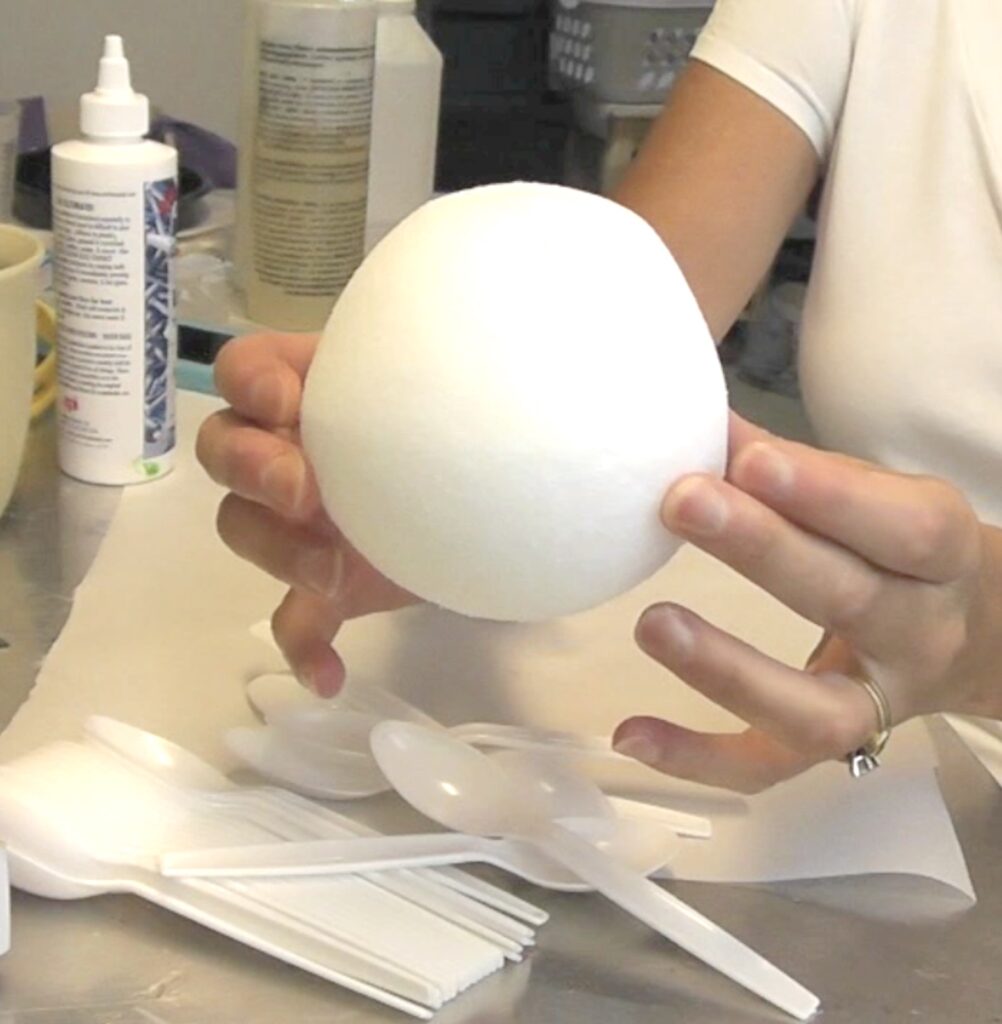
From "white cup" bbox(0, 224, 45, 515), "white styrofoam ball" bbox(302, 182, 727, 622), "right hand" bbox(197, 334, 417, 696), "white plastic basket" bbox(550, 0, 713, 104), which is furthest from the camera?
"white plastic basket" bbox(550, 0, 713, 104)

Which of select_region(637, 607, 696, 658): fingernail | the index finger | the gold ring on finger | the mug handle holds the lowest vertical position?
the mug handle

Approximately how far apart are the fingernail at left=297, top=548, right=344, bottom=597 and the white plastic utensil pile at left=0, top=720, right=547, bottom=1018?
0.25 ft

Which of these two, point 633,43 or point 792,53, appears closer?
point 792,53

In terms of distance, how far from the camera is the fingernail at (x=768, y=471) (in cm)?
45

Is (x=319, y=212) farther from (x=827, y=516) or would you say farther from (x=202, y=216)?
(x=827, y=516)

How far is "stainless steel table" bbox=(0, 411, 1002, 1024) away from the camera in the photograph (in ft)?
1.54

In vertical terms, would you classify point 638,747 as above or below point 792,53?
below

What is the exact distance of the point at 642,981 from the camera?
0.49 m

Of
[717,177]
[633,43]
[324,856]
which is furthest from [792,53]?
[633,43]

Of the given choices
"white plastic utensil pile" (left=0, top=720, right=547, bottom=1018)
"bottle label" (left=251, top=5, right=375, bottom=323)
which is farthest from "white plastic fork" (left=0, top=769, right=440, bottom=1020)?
"bottle label" (left=251, top=5, right=375, bottom=323)

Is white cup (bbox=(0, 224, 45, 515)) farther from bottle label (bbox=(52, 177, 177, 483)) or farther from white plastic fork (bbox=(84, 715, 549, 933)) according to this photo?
white plastic fork (bbox=(84, 715, 549, 933))

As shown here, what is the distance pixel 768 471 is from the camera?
45cm

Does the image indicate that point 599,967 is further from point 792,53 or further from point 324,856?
point 792,53

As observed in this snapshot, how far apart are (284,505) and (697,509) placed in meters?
0.15
